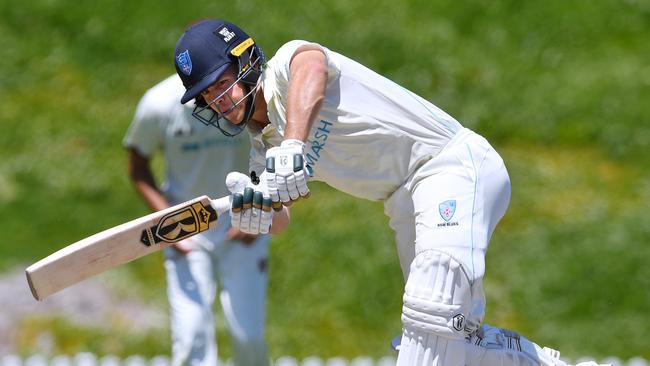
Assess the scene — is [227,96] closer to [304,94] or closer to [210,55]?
[210,55]

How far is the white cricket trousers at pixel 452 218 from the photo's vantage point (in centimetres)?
490

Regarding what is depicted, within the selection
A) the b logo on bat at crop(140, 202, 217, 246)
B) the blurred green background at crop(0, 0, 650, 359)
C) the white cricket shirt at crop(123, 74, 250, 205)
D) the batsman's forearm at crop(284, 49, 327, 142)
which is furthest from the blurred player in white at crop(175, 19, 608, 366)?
the blurred green background at crop(0, 0, 650, 359)

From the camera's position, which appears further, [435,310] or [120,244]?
[120,244]

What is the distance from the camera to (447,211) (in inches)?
196

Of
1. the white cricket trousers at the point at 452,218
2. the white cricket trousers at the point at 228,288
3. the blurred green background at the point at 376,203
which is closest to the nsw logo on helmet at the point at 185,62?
the white cricket trousers at the point at 452,218

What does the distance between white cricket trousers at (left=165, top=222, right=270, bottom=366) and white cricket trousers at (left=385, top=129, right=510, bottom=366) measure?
1.67 metres

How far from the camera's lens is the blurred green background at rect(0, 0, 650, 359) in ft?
27.5

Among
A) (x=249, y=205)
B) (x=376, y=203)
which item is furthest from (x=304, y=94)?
(x=376, y=203)

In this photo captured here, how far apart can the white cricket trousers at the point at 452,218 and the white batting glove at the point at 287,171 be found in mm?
527

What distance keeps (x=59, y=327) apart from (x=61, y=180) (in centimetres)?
178

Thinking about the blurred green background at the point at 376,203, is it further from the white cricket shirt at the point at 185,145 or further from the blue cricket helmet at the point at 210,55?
the blue cricket helmet at the point at 210,55

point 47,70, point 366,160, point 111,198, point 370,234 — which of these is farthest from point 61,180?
point 366,160

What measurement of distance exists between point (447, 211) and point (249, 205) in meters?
0.73

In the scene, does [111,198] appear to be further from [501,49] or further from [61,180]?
[501,49]
